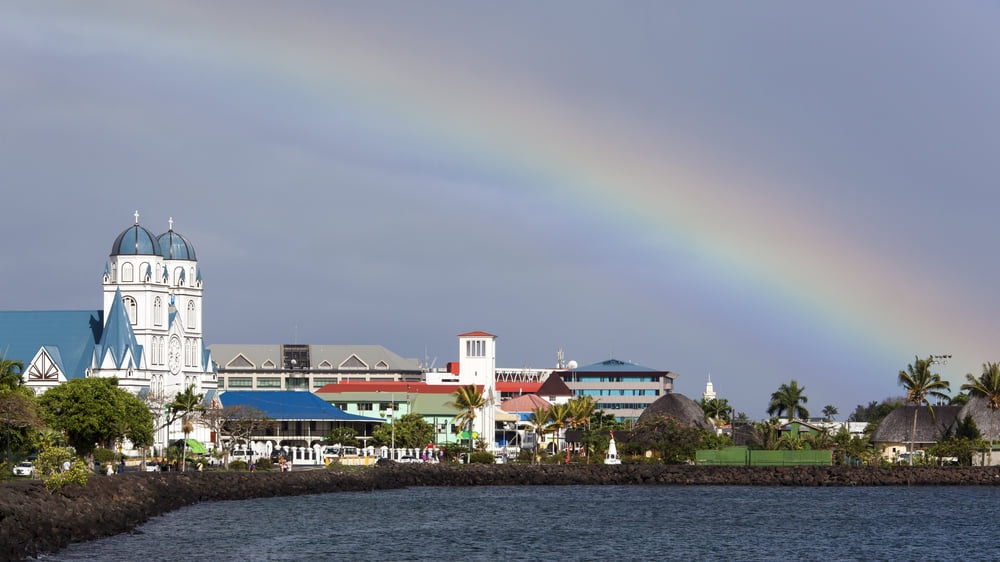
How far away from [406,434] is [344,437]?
25.5 feet

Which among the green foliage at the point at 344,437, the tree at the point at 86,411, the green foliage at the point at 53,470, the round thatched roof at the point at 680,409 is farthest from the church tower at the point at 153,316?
the green foliage at the point at 53,470

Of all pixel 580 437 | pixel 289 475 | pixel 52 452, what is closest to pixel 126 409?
pixel 289 475

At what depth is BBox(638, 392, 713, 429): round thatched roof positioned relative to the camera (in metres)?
162

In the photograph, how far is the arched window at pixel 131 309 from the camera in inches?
6280

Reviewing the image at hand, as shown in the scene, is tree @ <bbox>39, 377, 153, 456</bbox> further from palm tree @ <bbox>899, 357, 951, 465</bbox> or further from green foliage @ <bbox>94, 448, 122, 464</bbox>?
palm tree @ <bbox>899, 357, 951, 465</bbox>

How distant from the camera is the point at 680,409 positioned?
164 metres

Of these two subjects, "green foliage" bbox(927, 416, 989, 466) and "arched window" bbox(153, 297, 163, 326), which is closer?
"green foliage" bbox(927, 416, 989, 466)

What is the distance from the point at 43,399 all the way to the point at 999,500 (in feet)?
248

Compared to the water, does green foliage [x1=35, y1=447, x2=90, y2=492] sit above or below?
above

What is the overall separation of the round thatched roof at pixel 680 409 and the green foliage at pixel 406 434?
26.2m

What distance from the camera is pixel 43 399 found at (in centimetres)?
10094

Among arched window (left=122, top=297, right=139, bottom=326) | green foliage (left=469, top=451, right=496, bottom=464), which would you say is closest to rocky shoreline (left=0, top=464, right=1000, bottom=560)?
green foliage (left=469, top=451, right=496, bottom=464)

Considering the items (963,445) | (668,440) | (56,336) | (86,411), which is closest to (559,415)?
(668,440)

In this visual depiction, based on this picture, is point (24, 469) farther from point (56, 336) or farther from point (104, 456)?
point (56, 336)
